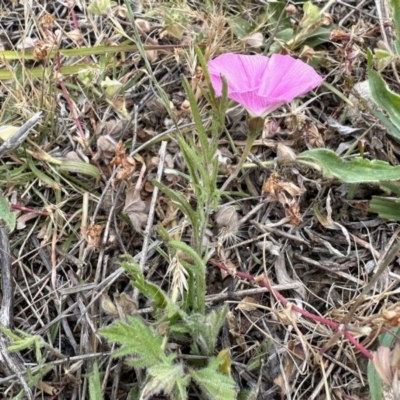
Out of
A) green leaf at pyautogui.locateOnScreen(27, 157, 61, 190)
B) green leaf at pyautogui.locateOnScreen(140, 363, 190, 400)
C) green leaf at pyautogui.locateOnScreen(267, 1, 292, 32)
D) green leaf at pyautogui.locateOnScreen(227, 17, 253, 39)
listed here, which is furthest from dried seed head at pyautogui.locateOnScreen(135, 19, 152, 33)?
green leaf at pyautogui.locateOnScreen(140, 363, 190, 400)

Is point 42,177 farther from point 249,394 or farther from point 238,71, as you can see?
point 249,394

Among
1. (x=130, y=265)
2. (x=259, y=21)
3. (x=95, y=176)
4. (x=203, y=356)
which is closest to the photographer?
(x=130, y=265)

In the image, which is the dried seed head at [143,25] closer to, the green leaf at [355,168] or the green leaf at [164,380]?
the green leaf at [355,168]

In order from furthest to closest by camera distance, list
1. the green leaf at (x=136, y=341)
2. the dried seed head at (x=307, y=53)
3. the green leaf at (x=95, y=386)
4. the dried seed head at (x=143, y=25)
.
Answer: the dried seed head at (x=143, y=25), the dried seed head at (x=307, y=53), the green leaf at (x=95, y=386), the green leaf at (x=136, y=341)

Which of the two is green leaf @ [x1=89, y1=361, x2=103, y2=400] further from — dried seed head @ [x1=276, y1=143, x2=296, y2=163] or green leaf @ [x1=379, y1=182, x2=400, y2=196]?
green leaf @ [x1=379, y1=182, x2=400, y2=196]

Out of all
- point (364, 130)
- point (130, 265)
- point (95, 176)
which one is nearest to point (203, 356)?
point (130, 265)

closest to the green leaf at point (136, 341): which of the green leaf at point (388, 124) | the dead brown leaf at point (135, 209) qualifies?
the dead brown leaf at point (135, 209)

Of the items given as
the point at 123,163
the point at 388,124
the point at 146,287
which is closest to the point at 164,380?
the point at 146,287

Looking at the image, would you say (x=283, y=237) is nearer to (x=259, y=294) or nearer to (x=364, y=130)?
(x=259, y=294)
